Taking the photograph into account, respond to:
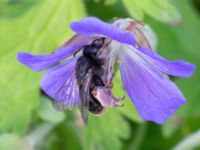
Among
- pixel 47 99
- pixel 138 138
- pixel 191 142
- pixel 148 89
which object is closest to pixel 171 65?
pixel 148 89

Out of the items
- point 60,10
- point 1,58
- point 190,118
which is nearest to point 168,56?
point 190,118

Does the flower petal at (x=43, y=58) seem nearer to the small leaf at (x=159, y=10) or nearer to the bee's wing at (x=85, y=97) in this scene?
the bee's wing at (x=85, y=97)

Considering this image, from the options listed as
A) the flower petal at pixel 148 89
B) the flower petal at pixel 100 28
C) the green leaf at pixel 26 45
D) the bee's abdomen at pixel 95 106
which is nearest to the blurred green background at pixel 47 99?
the green leaf at pixel 26 45

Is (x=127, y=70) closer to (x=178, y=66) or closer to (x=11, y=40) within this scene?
(x=178, y=66)

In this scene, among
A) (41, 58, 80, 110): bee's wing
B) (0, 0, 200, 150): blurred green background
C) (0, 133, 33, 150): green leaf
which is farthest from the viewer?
(0, 0, 200, 150): blurred green background

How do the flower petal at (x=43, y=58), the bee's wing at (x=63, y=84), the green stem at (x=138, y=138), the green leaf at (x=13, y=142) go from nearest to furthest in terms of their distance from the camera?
the flower petal at (x=43, y=58), the bee's wing at (x=63, y=84), the green leaf at (x=13, y=142), the green stem at (x=138, y=138)

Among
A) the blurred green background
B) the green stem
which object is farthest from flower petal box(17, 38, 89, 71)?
the green stem

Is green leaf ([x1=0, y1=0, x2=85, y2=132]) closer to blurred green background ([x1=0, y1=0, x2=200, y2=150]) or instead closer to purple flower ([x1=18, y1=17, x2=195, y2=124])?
blurred green background ([x1=0, y1=0, x2=200, y2=150])
